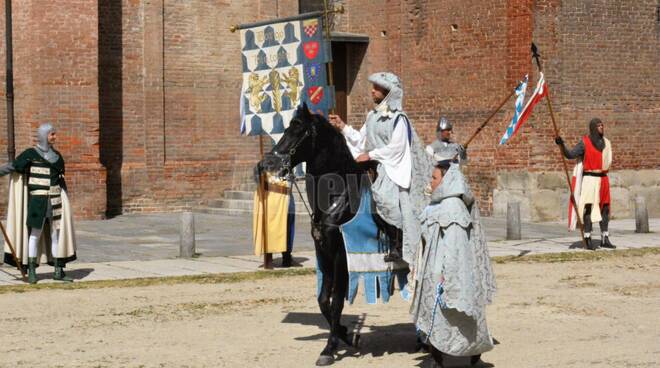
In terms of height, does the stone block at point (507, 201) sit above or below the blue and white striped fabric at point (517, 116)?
below

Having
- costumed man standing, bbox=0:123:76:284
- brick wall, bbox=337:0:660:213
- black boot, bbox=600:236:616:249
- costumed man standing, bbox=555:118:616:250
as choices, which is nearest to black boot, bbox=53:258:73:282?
costumed man standing, bbox=0:123:76:284

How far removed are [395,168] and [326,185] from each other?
21.8 inches

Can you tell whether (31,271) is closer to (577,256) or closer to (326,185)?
(326,185)

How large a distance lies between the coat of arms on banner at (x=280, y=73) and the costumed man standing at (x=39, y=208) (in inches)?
94.5

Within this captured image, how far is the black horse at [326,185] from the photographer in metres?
8.88

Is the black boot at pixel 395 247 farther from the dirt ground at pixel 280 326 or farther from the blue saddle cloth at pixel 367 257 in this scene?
the dirt ground at pixel 280 326

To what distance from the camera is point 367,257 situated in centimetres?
884

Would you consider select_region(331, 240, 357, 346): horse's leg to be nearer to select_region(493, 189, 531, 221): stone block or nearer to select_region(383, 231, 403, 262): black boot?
select_region(383, 231, 403, 262): black boot

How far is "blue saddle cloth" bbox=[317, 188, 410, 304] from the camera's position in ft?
29.0

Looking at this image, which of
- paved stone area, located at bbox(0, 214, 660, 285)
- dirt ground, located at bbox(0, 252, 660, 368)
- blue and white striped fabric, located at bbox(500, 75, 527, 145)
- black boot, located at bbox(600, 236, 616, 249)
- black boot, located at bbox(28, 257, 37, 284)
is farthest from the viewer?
black boot, located at bbox(600, 236, 616, 249)

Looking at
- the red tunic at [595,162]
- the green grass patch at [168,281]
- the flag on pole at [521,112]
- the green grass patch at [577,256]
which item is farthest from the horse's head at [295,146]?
the red tunic at [595,162]

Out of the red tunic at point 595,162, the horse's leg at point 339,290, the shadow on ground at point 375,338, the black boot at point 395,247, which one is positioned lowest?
the shadow on ground at point 375,338

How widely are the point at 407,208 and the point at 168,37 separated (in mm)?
15006

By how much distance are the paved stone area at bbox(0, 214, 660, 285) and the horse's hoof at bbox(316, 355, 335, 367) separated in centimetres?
537
